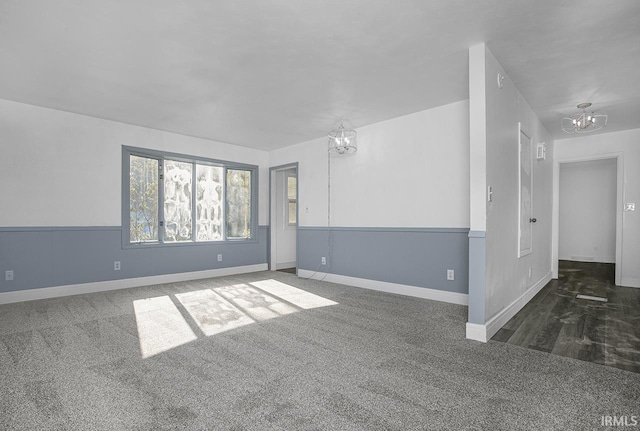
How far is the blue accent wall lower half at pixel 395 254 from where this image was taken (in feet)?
13.0

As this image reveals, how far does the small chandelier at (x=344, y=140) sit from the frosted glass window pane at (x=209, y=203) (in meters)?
2.42

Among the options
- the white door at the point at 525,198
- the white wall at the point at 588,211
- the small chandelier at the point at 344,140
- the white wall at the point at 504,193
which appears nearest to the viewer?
the white wall at the point at 504,193

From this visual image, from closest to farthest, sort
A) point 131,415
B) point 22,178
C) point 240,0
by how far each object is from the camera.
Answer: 1. point 131,415
2. point 240,0
3. point 22,178

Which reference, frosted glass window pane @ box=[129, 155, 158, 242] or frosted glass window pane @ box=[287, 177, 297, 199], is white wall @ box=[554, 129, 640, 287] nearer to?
frosted glass window pane @ box=[287, 177, 297, 199]

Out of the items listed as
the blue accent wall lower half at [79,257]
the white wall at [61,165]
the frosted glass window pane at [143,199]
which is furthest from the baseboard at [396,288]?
the white wall at [61,165]

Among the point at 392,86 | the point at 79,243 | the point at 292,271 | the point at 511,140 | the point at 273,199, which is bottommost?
the point at 292,271

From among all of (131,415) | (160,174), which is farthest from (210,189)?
(131,415)

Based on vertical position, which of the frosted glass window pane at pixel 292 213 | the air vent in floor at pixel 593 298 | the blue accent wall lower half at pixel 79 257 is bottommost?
the air vent in floor at pixel 593 298

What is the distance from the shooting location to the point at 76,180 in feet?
14.3

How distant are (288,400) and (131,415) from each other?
826mm

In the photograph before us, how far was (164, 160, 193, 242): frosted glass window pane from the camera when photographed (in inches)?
209

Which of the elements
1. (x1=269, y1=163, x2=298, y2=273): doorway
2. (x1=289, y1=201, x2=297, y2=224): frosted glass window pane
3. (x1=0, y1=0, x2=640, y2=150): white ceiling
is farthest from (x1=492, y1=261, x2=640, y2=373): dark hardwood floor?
(x1=289, y1=201, x2=297, y2=224): frosted glass window pane

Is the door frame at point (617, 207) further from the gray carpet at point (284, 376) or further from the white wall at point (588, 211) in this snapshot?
the gray carpet at point (284, 376)

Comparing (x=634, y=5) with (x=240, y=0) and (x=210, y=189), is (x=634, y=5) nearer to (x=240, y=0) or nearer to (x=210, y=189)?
(x=240, y=0)
